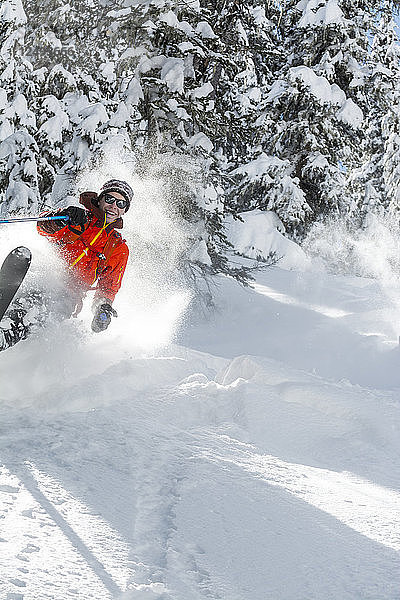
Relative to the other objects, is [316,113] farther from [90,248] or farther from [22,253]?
[22,253]

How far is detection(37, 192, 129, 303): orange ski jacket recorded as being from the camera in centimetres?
595

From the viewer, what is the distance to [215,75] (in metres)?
12.3

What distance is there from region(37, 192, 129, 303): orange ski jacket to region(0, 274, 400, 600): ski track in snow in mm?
676

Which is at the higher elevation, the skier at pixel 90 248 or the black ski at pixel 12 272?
the skier at pixel 90 248

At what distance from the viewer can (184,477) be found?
3.45m

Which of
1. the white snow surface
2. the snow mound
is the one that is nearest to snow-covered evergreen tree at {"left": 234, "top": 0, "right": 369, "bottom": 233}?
the snow mound

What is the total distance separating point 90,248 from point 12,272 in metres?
1.41

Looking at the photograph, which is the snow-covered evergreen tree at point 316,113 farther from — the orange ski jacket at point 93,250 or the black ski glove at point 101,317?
the black ski glove at point 101,317

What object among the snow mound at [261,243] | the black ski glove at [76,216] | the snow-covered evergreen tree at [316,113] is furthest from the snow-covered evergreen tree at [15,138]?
the black ski glove at [76,216]

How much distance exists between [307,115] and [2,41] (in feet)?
24.9

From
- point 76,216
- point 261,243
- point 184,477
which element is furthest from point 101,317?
point 261,243

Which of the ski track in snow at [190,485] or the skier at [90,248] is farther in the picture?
the skier at [90,248]

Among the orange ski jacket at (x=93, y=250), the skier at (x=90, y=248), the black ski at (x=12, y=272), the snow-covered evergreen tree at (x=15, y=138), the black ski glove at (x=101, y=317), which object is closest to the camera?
the black ski at (x=12, y=272)

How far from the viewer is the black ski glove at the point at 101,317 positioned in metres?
5.56
